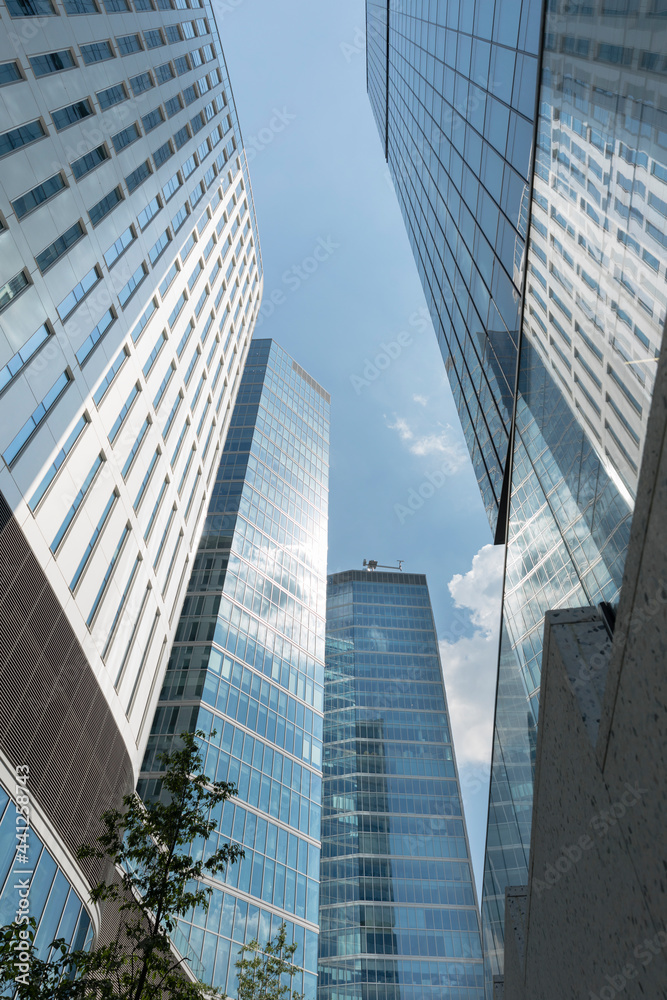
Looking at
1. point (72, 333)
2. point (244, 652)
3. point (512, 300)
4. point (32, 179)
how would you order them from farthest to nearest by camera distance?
point (244, 652) < point (72, 333) < point (32, 179) < point (512, 300)

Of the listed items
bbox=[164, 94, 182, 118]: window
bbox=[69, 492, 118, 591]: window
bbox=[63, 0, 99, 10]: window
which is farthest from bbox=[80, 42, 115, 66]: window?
bbox=[69, 492, 118, 591]: window

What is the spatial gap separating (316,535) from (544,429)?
57887 mm

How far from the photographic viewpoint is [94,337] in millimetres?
23625

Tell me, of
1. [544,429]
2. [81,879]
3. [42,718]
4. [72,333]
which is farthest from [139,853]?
[72,333]

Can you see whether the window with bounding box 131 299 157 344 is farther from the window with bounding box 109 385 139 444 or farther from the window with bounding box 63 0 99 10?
the window with bounding box 63 0 99 10

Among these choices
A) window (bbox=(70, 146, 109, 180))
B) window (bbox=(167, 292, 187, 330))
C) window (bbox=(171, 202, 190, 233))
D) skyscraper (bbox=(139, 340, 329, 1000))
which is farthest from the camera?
skyscraper (bbox=(139, 340, 329, 1000))

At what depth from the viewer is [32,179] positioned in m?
19.8

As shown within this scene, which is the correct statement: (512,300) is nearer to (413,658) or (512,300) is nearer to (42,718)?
(42,718)

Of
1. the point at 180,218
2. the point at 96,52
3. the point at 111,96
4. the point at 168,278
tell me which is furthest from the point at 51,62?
the point at 180,218

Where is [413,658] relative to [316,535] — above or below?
above

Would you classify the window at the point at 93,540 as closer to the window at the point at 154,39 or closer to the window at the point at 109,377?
the window at the point at 109,377

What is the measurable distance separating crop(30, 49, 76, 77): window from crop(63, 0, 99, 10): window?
1989mm

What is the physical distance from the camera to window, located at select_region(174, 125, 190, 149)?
36184 mm

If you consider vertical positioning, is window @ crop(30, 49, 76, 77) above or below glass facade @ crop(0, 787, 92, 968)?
above
